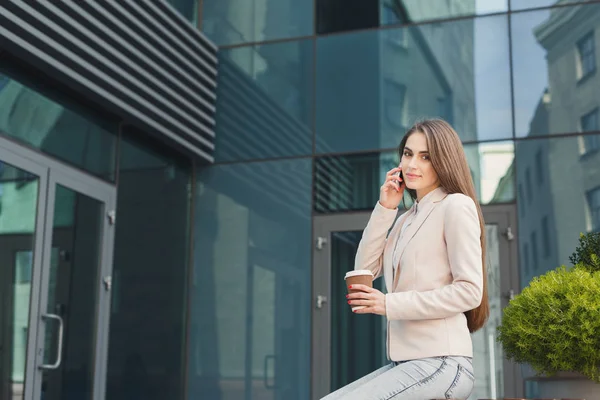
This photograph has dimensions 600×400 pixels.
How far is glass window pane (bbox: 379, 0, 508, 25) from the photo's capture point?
675 centimetres

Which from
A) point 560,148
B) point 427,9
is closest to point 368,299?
point 560,148

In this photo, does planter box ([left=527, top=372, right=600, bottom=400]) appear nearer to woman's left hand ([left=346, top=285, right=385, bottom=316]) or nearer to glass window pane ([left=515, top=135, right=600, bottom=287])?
woman's left hand ([left=346, top=285, right=385, bottom=316])

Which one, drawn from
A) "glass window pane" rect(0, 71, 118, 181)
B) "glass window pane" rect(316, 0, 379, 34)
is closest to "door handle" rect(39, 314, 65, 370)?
"glass window pane" rect(0, 71, 118, 181)

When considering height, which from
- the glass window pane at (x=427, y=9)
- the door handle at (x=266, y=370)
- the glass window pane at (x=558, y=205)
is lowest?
the door handle at (x=266, y=370)

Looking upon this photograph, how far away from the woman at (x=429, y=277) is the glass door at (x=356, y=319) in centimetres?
424

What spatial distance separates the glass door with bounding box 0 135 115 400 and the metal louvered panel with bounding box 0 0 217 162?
60 cm

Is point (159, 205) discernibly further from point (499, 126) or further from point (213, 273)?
point (499, 126)

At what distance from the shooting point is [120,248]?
639 cm

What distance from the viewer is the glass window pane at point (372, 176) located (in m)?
6.34

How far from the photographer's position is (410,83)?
679 centimetres

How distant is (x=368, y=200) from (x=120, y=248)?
79.1 inches

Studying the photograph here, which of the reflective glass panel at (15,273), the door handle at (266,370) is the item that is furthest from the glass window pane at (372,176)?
the reflective glass panel at (15,273)

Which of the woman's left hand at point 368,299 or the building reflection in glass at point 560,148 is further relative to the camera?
the building reflection in glass at point 560,148

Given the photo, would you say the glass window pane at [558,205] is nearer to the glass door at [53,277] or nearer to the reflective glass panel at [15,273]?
the glass door at [53,277]
